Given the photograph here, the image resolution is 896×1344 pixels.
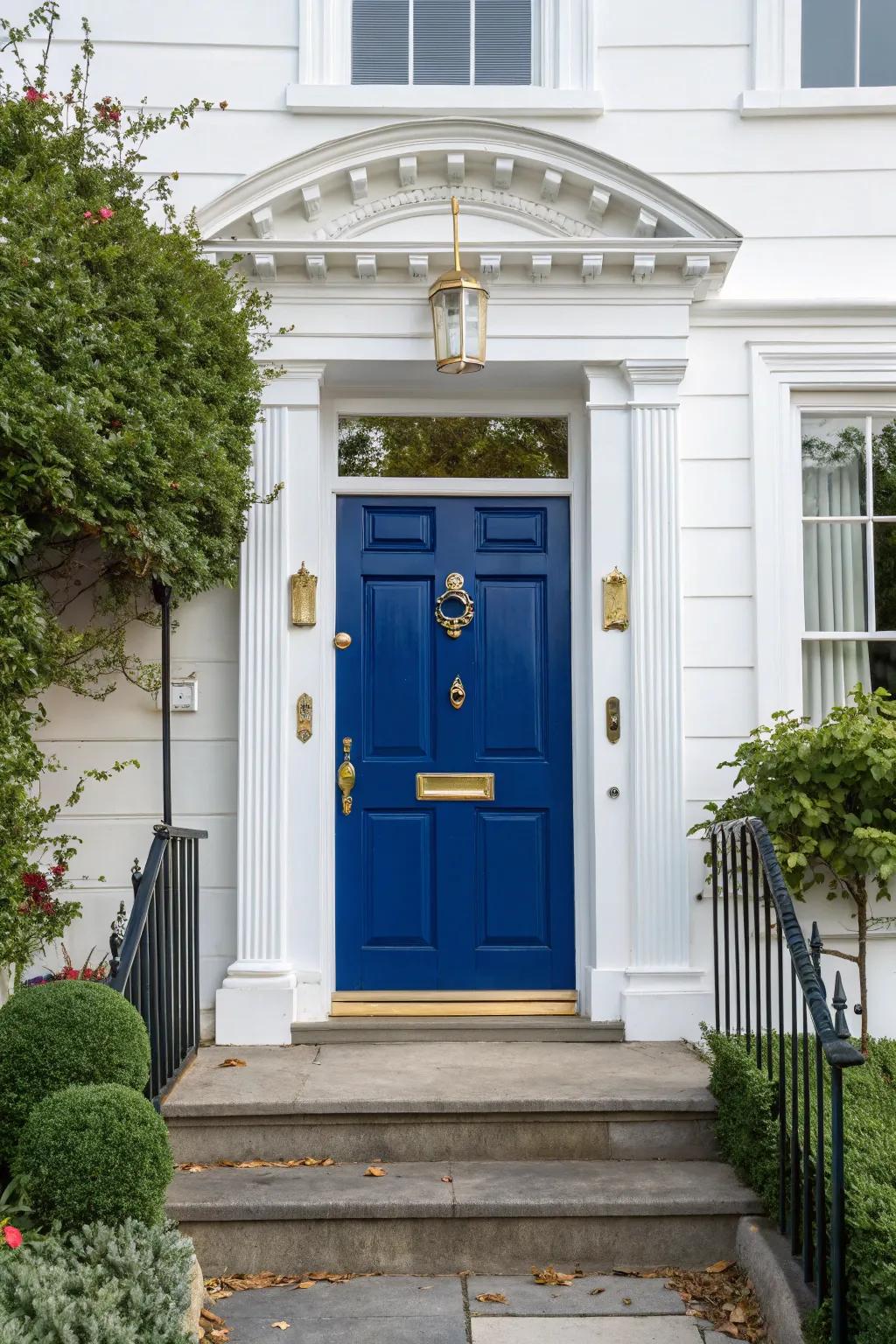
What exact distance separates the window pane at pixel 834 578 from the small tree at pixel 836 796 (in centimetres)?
62

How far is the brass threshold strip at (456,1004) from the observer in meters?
5.02

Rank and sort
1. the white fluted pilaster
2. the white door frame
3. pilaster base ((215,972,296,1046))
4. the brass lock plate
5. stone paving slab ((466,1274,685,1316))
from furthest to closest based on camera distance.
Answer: the white door frame < the brass lock plate < the white fluted pilaster < pilaster base ((215,972,296,1046)) < stone paving slab ((466,1274,685,1316))

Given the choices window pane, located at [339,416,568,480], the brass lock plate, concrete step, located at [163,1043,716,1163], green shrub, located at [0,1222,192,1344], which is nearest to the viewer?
green shrub, located at [0,1222,192,1344]

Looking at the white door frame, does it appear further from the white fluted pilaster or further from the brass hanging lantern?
the brass hanging lantern

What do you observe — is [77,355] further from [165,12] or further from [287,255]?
[165,12]

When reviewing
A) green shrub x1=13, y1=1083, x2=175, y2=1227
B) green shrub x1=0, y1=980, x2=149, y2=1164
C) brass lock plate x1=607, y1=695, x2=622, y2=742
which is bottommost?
green shrub x1=13, y1=1083, x2=175, y2=1227

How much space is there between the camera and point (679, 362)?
504 cm

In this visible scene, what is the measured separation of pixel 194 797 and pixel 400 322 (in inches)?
82.9

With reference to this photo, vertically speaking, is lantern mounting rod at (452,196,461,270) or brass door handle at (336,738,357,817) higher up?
lantern mounting rod at (452,196,461,270)

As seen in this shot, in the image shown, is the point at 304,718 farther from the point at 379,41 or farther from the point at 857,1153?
the point at 379,41

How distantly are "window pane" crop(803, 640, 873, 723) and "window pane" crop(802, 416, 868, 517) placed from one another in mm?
560

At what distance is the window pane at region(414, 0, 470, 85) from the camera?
5379mm

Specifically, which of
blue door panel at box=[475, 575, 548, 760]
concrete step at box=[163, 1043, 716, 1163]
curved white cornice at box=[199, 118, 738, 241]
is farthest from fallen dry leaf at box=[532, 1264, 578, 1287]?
curved white cornice at box=[199, 118, 738, 241]

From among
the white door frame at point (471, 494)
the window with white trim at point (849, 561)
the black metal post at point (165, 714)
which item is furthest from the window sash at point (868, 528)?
the black metal post at point (165, 714)
